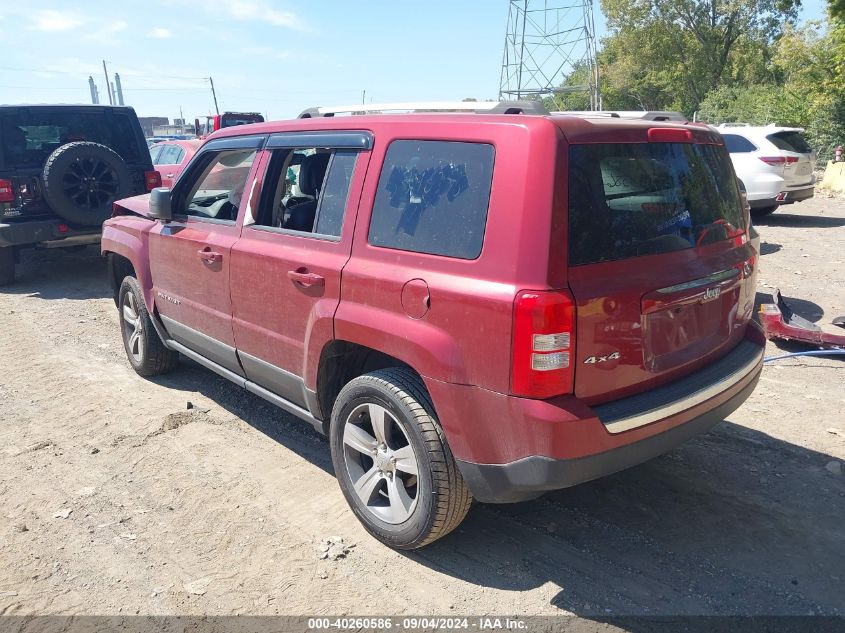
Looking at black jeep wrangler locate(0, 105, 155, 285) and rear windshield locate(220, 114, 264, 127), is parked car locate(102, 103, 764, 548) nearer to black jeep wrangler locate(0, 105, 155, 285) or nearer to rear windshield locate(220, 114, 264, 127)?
black jeep wrangler locate(0, 105, 155, 285)

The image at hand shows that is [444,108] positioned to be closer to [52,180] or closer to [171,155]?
[52,180]

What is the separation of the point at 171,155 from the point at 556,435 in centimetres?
1176

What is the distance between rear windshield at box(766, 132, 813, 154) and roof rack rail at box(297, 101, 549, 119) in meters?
10.5

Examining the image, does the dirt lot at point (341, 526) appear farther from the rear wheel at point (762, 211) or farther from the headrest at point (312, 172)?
the rear wheel at point (762, 211)

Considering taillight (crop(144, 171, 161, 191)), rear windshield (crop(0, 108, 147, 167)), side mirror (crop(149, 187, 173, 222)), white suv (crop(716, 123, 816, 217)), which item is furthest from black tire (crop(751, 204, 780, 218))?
side mirror (crop(149, 187, 173, 222))

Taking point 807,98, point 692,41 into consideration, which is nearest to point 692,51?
point 692,41

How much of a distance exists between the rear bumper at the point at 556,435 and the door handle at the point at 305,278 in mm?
881

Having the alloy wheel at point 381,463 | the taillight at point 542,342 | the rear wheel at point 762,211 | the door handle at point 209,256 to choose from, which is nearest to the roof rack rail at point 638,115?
the taillight at point 542,342

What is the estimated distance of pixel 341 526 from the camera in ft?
11.0

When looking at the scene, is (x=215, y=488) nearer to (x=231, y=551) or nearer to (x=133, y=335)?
(x=231, y=551)

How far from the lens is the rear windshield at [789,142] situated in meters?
11.9

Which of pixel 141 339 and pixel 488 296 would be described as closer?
pixel 488 296

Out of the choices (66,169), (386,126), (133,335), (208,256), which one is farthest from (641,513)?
(66,169)

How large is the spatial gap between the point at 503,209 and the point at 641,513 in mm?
1784
